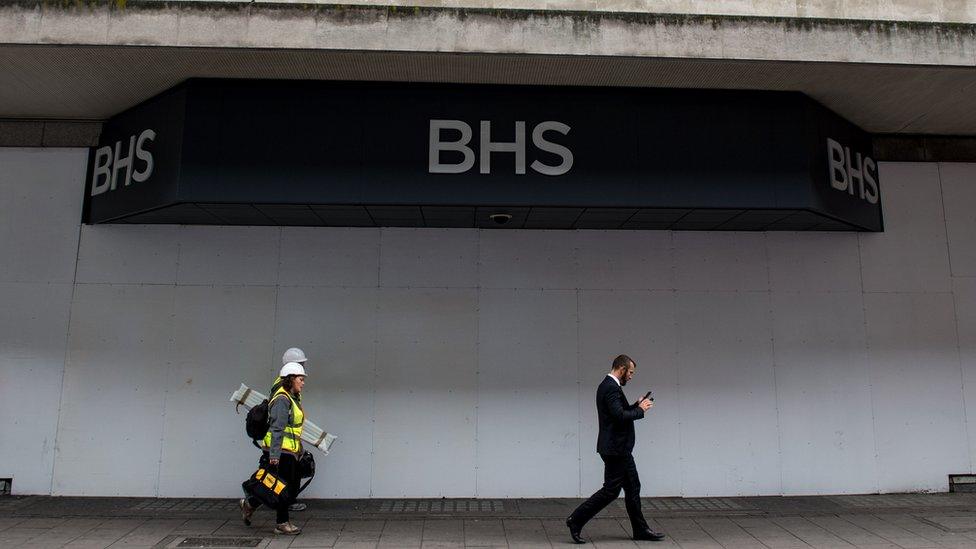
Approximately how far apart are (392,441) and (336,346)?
1454 millimetres

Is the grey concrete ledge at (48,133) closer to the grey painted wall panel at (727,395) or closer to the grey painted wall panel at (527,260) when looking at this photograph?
the grey painted wall panel at (527,260)

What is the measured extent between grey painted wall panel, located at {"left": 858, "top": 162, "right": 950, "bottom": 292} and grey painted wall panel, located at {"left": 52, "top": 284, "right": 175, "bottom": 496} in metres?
9.80

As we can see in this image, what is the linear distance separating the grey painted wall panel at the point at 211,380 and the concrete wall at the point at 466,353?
1.1 inches

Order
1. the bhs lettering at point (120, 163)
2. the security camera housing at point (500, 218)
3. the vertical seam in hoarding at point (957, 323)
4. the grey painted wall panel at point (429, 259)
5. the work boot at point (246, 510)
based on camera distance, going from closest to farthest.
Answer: the work boot at point (246, 510), the bhs lettering at point (120, 163), the security camera housing at point (500, 218), the grey painted wall panel at point (429, 259), the vertical seam in hoarding at point (957, 323)

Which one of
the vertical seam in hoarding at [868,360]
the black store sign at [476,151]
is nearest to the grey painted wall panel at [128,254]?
the black store sign at [476,151]

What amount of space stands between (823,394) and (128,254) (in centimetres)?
964

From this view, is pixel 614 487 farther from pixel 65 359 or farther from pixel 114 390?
pixel 65 359

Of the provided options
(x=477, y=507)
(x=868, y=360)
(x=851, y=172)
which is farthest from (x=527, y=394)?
(x=851, y=172)

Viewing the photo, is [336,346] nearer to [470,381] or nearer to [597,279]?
[470,381]

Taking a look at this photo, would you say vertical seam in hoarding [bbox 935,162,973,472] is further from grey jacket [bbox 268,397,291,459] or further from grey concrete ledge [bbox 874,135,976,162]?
grey jacket [bbox 268,397,291,459]

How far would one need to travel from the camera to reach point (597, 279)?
27.1 ft

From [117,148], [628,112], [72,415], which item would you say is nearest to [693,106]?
[628,112]

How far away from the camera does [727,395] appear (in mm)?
8141

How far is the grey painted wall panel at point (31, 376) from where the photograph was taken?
7.67 m
